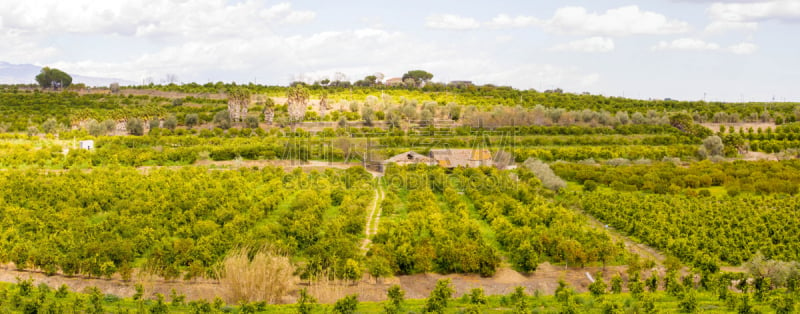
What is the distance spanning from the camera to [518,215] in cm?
3117

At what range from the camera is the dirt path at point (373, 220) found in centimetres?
2800

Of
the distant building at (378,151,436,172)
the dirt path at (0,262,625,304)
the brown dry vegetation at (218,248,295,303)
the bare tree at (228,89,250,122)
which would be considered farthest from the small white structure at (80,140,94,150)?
the brown dry vegetation at (218,248,295,303)

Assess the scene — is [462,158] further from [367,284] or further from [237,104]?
[367,284]

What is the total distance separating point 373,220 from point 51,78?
281 ft

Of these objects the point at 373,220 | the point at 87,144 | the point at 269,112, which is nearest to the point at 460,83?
the point at 269,112

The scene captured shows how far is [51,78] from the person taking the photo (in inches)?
3883

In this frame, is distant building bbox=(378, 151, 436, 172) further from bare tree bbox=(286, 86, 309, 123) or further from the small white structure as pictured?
the small white structure

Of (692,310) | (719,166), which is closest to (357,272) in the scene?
(692,310)

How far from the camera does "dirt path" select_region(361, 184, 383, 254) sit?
28.0 m

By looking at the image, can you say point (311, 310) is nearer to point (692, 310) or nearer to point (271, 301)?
point (271, 301)

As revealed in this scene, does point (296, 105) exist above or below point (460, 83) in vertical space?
below

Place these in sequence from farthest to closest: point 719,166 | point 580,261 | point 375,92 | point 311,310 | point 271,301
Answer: point 375,92
point 719,166
point 580,261
point 271,301
point 311,310

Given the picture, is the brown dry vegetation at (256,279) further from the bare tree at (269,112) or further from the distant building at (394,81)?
the distant building at (394,81)

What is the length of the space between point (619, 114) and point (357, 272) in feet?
196
